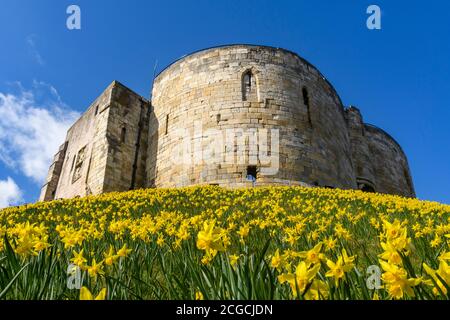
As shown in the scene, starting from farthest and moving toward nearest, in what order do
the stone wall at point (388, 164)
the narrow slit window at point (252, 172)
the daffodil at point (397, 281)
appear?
1. the stone wall at point (388, 164)
2. the narrow slit window at point (252, 172)
3. the daffodil at point (397, 281)

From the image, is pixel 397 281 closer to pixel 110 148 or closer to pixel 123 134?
pixel 110 148

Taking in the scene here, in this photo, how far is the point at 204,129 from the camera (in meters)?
16.2

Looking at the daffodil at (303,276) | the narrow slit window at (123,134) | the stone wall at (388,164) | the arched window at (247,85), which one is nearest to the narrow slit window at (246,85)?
the arched window at (247,85)

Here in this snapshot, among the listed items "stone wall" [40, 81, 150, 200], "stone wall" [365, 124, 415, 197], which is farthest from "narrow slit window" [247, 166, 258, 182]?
"stone wall" [365, 124, 415, 197]

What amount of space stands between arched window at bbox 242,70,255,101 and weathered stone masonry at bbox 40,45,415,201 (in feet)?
0.17

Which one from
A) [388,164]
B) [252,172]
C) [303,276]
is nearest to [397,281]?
[303,276]

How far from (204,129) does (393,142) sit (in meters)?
19.2

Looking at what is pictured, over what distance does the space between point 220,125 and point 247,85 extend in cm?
273

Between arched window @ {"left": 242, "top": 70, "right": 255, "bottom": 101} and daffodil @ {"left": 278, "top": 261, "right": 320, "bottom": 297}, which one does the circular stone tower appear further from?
daffodil @ {"left": 278, "top": 261, "right": 320, "bottom": 297}

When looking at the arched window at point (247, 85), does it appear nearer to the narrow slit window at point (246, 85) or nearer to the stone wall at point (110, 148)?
the narrow slit window at point (246, 85)

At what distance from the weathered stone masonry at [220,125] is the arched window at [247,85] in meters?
0.05

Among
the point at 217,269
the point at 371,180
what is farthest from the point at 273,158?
the point at 217,269

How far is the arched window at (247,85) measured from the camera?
55.3 ft
